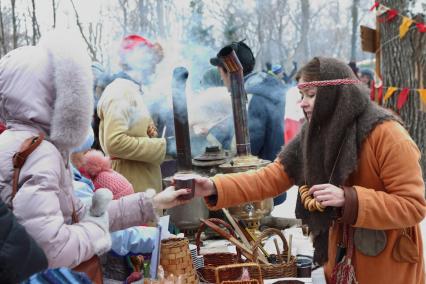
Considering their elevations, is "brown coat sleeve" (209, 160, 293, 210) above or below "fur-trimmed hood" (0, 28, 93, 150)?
below

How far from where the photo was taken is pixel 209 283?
3.66 m

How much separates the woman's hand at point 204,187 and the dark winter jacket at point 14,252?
1469 millimetres

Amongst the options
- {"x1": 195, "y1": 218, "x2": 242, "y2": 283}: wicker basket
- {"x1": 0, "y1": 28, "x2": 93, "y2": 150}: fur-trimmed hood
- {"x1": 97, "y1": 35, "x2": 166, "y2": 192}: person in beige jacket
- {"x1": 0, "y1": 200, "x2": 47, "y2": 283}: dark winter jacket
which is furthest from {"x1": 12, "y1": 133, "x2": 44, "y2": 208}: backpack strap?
{"x1": 97, "y1": 35, "x2": 166, "y2": 192}: person in beige jacket

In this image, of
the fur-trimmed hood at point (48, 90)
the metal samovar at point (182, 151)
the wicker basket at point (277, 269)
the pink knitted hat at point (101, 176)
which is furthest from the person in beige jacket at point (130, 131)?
the fur-trimmed hood at point (48, 90)

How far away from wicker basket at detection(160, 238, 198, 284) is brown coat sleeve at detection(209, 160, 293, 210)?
35 cm

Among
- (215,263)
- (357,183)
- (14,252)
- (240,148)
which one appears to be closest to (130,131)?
(240,148)

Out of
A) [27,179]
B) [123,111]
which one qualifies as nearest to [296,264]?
[123,111]

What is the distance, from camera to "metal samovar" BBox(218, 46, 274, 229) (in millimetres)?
5230

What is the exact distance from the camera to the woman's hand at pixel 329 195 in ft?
8.38

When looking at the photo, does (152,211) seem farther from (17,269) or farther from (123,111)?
(123,111)

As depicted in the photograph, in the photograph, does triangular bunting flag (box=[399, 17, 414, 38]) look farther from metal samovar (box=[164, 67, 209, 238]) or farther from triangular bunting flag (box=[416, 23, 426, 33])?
metal samovar (box=[164, 67, 209, 238])

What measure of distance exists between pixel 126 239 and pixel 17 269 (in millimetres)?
1551

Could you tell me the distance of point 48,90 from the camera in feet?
7.39

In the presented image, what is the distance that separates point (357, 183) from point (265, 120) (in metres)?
3.43
